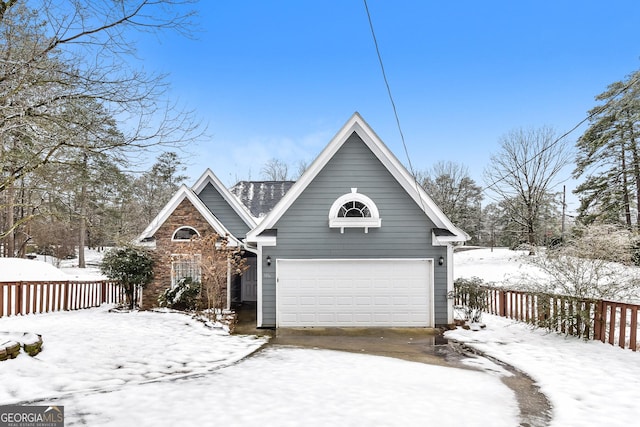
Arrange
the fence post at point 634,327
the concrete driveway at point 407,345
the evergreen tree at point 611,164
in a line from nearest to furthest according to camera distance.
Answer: the concrete driveway at point 407,345
the fence post at point 634,327
the evergreen tree at point 611,164

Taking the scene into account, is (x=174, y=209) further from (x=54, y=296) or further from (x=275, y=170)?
(x=275, y=170)

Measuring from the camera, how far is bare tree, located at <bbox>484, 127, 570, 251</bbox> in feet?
82.3

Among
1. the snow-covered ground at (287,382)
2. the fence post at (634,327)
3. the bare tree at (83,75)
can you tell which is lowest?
the snow-covered ground at (287,382)

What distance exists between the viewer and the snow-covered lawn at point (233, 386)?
4031mm

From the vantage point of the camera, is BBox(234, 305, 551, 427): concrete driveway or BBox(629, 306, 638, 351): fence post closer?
BBox(234, 305, 551, 427): concrete driveway

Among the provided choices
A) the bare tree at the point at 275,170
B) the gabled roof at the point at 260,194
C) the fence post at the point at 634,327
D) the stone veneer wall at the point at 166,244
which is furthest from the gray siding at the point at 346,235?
the bare tree at the point at 275,170

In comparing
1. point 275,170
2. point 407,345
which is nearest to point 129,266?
point 407,345

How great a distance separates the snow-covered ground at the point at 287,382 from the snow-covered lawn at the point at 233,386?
2cm

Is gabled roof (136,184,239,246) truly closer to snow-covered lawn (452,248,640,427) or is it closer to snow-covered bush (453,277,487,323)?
snow-covered bush (453,277,487,323)

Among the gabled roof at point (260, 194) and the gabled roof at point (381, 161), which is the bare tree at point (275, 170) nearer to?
the gabled roof at point (260, 194)

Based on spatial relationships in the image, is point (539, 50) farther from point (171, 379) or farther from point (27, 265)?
point (27, 265)

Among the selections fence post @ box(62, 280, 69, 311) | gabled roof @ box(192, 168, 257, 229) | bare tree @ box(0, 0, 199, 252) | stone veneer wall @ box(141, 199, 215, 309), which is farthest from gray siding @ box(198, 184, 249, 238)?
bare tree @ box(0, 0, 199, 252)

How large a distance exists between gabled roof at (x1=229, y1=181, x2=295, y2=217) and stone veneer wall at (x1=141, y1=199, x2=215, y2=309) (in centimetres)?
365

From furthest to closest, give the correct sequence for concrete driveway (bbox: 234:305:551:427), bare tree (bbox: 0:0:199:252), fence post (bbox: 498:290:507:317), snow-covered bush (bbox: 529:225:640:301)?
fence post (bbox: 498:290:507:317) → snow-covered bush (bbox: 529:225:640:301) → bare tree (bbox: 0:0:199:252) → concrete driveway (bbox: 234:305:551:427)
